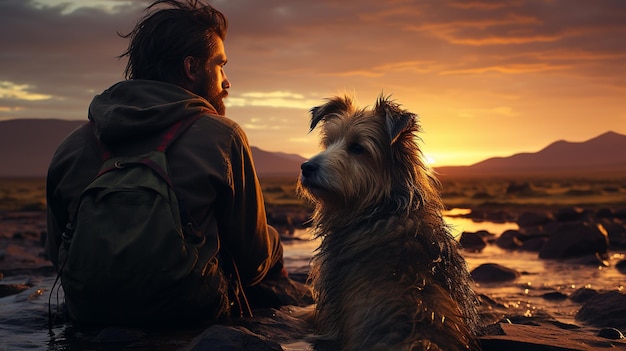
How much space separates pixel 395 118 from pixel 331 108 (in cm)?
108

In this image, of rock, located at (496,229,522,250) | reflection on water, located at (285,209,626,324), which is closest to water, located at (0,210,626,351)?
reflection on water, located at (285,209,626,324)

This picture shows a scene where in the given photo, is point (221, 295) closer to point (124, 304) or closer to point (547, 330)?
point (124, 304)

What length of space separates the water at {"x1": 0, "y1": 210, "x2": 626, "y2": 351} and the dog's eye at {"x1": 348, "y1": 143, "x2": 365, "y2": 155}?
918 millimetres

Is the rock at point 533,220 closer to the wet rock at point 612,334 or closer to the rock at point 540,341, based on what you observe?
the wet rock at point 612,334

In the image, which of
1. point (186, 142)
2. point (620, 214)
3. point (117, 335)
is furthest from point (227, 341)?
point (620, 214)

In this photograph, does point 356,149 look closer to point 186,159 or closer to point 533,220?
point 186,159

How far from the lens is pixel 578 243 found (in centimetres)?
1271

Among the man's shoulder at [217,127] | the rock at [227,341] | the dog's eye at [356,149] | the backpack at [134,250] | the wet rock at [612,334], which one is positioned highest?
the man's shoulder at [217,127]

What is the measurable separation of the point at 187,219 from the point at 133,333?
905 mm

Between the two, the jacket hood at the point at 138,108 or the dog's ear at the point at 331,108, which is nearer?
the jacket hood at the point at 138,108

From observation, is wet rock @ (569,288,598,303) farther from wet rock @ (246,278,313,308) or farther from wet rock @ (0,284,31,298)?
wet rock @ (0,284,31,298)

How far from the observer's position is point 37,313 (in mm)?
6559

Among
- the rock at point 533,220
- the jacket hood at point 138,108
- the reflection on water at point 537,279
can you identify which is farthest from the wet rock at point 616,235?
the jacket hood at point 138,108

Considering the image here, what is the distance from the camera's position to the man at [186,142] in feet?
17.6
